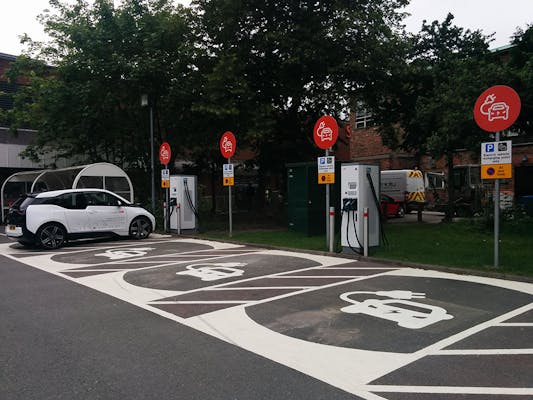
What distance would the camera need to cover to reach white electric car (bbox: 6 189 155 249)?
13008 millimetres

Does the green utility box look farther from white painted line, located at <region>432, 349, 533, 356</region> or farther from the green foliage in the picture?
white painted line, located at <region>432, 349, 533, 356</region>

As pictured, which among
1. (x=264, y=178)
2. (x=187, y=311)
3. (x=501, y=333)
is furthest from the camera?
(x=264, y=178)

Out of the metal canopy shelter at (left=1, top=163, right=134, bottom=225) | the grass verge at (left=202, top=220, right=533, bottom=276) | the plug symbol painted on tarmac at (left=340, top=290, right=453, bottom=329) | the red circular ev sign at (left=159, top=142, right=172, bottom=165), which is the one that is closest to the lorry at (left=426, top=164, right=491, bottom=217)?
the grass verge at (left=202, top=220, right=533, bottom=276)

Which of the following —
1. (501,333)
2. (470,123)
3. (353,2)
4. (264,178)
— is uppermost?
(353,2)

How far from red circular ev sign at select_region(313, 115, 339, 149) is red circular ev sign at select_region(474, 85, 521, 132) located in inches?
139

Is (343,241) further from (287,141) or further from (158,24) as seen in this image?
(158,24)

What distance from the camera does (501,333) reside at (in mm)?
5293

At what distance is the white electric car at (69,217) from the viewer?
13008mm

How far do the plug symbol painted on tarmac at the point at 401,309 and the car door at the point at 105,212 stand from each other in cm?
944

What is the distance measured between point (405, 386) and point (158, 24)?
18994 mm

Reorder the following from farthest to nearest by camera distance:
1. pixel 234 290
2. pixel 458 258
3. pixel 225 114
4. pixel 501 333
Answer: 1. pixel 225 114
2. pixel 458 258
3. pixel 234 290
4. pixel 501 333

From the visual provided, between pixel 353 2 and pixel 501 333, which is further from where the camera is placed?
pixel 353 2

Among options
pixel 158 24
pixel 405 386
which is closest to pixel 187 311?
pixel 405 386

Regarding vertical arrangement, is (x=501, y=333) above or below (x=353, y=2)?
below
